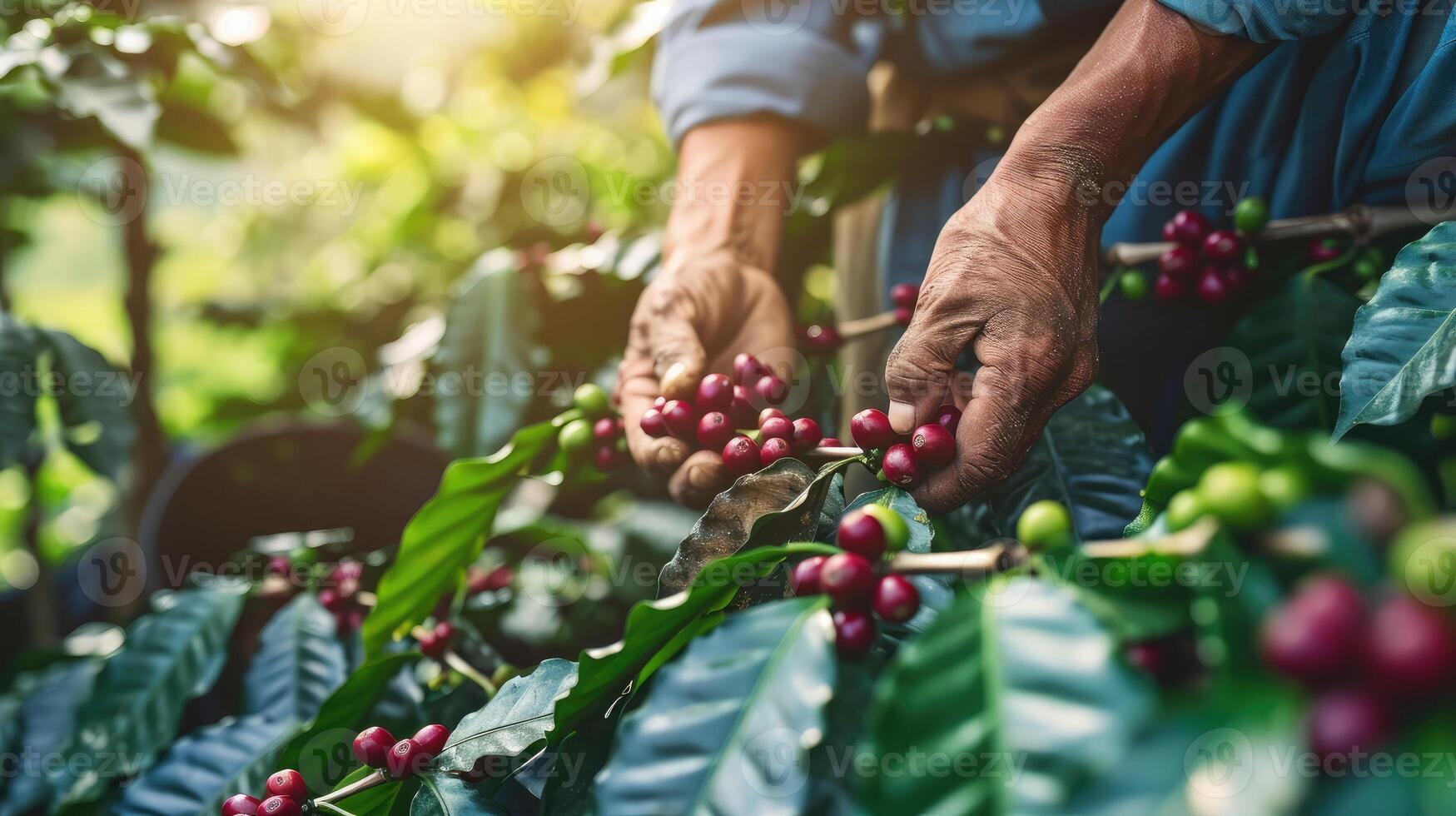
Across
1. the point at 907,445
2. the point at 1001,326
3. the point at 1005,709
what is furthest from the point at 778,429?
the point at 1005,709

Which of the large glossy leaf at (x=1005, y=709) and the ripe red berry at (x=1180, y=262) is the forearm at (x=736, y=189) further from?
the large glossy leaf at (x=1005, y=709)

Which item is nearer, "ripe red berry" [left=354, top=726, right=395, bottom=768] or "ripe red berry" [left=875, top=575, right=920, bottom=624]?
"ripe red berry" [left=875, top=575, right=920, bottom=624]

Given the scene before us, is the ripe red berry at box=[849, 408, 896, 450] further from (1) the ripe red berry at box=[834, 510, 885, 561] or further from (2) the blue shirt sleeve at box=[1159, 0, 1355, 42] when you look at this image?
(2) the blue shirt sleeve at box=[1159, 0, 1355, 42]

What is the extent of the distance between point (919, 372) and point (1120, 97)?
0.34 m

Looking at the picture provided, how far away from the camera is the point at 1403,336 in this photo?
703mm

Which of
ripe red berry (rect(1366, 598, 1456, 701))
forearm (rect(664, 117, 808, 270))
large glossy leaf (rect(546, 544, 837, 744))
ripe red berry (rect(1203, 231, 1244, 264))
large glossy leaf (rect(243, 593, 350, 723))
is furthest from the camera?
forearm (rect(664, 117, 808, 270))

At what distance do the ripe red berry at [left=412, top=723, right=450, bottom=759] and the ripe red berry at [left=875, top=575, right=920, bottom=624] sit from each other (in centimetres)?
41

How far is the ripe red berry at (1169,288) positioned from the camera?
1067mm

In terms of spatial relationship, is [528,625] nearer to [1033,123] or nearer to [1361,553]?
[1033,123]

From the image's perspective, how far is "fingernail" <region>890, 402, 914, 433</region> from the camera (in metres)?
0.80

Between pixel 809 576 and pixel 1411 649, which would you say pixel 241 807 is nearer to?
pixel 809 576

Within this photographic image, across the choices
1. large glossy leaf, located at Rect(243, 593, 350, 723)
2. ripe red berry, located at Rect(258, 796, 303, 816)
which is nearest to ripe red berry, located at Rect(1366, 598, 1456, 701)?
ripe red berry, located at Rect(258, 796, 303, 816)

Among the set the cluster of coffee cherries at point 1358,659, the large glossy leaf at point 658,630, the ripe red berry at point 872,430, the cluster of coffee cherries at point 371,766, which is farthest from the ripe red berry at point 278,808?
the cluster of coffee cherries at point 1358,659

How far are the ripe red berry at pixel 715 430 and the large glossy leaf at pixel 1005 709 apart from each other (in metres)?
0.48
